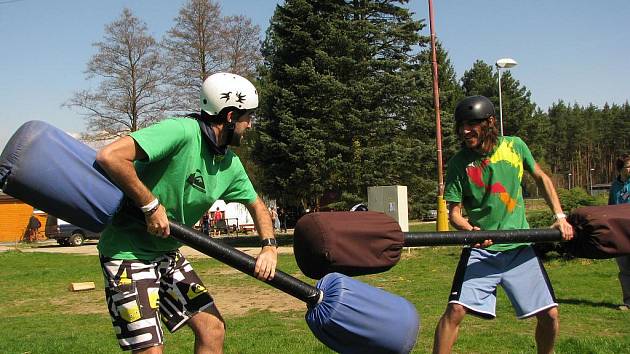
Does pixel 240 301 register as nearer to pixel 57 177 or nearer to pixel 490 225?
pixel 490 225

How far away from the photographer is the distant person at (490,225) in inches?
193

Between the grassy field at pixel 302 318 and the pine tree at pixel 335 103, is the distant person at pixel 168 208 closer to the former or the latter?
the grassy field at pixel 302 318

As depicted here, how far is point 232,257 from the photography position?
3896 mm

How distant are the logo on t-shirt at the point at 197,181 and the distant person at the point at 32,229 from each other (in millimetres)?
42821

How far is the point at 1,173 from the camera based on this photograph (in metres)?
3.48

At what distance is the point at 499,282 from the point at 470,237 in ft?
1.96

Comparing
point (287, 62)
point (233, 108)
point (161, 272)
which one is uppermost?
point (287, 62)

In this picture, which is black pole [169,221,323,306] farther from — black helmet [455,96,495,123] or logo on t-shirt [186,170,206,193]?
black helmet [455,96,495,123]

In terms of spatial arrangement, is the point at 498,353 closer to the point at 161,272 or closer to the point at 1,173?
the point at 161,272

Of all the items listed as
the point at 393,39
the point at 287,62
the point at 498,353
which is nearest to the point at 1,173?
the point at 498,353

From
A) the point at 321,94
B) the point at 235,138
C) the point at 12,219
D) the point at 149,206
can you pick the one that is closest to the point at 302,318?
the point at 235,138

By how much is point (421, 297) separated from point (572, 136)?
4016 inches

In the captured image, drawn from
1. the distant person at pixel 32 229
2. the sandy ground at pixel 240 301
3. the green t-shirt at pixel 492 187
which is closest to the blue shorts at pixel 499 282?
the green t-shirt at pixel 492 187

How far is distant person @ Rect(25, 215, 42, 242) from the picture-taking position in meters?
42.8
